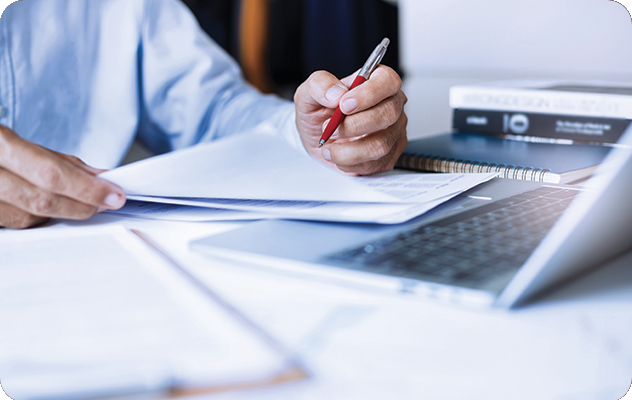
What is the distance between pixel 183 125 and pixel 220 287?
0.82 meters

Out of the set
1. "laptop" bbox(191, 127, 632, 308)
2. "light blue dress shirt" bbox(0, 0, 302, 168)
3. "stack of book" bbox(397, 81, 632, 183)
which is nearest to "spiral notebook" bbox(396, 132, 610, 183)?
"stack of book" bbox(397, 81, 632, 183)

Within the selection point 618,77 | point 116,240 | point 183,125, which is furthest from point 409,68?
point 116,240

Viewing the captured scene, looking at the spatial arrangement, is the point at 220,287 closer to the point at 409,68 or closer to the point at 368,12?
the point at 409,68

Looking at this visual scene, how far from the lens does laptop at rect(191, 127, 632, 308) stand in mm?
298

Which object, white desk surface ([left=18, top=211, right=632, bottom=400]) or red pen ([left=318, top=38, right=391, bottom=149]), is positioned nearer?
white desk surface ([left=18, top=211, right=632, bottom=400])

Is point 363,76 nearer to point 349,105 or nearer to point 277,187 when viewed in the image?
point 349,105

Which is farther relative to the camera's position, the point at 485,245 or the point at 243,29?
the point at 243,29

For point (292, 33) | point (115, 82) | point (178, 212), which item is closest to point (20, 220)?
point (178, 212)

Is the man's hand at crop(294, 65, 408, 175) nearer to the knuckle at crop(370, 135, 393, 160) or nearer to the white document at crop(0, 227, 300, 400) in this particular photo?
the knuckle at crop(370, 135, 393, 160)

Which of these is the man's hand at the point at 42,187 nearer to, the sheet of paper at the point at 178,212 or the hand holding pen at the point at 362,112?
the sheet of paper at the point at 178,212

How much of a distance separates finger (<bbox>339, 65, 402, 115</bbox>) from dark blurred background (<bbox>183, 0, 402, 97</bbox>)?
4.94 ft

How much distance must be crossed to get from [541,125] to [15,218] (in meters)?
0.70

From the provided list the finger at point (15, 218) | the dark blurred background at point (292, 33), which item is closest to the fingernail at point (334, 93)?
the finger at point (15, 218)

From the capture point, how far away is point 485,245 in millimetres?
370
